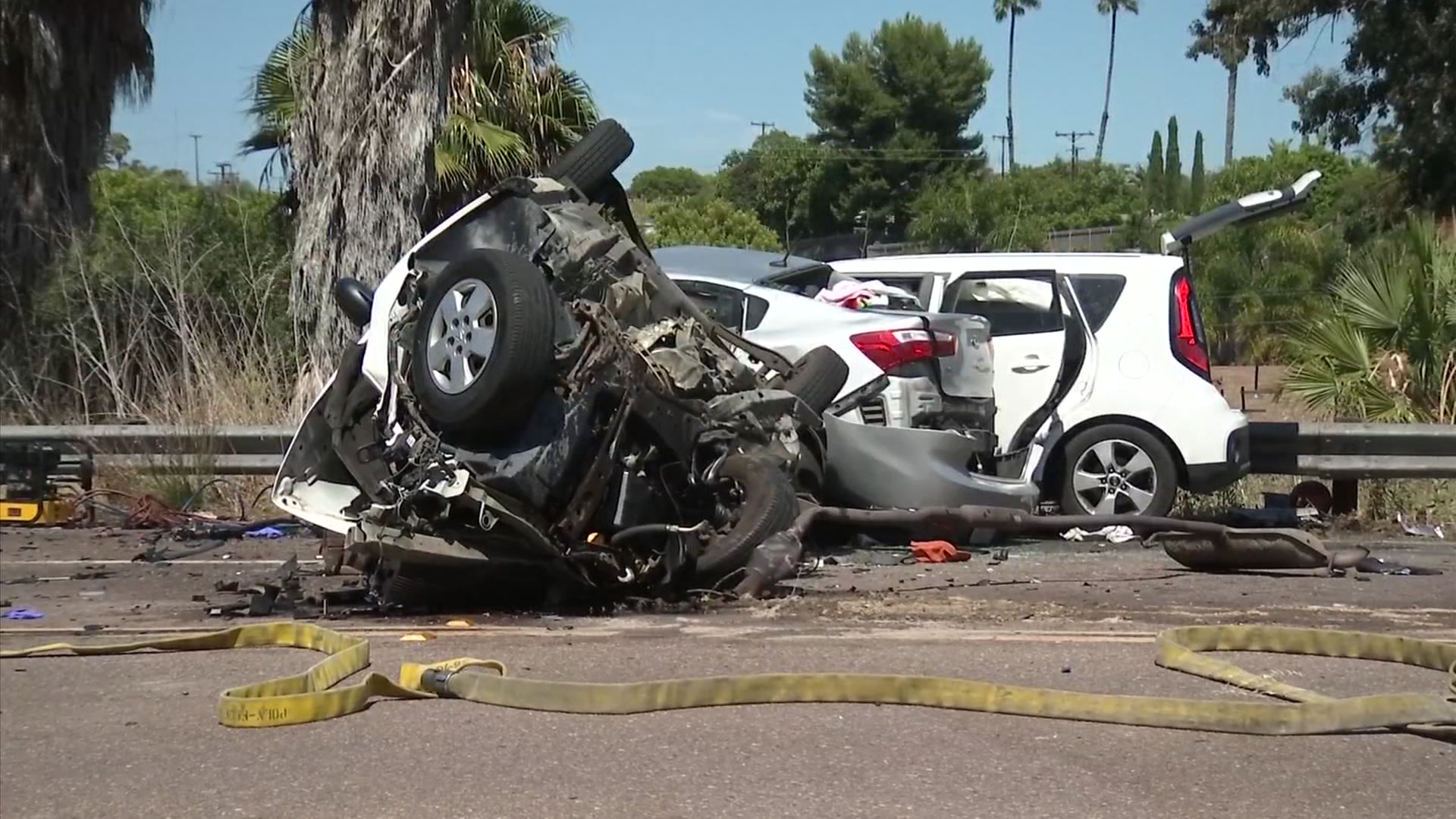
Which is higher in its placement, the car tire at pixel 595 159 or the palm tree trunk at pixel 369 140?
the palm tree trunk at pixel 369 140

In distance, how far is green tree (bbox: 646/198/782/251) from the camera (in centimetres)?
4547

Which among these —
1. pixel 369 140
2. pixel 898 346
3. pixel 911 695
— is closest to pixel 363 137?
pixel 369 140

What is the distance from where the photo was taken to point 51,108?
1750 centimetres

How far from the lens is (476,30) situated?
52.7 ft

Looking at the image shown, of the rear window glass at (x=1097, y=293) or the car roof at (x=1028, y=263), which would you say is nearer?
the rear window glass at (x=1097, y=293)

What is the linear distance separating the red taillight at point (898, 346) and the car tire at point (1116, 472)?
1.39 meters

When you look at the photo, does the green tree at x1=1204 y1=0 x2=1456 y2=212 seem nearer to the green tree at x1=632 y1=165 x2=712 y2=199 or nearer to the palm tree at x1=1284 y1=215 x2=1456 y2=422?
the palm tree at x1=1284 y1=215 x2=1456 y2=422

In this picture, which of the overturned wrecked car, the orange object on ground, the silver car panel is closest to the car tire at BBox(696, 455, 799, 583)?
the overturned wrecked car

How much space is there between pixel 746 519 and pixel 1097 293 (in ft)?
12.4

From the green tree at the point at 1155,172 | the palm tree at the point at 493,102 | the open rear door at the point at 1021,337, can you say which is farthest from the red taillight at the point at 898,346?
the green tree at the point at 1155,172

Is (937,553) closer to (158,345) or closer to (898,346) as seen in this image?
(898,346)

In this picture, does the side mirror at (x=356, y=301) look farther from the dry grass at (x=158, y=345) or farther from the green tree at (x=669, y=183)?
the green tree at (x=669, y=183)

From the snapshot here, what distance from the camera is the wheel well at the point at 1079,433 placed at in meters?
9.87

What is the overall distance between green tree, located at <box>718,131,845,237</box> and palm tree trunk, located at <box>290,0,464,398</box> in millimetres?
41074
